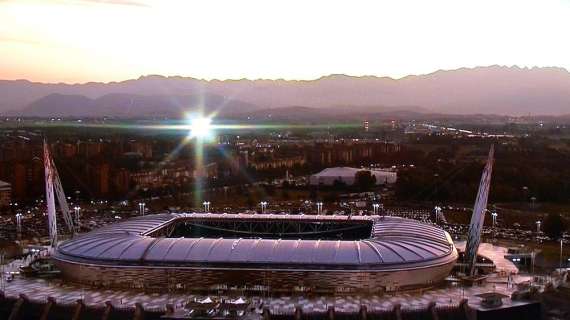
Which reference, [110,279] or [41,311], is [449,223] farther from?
[41,311]

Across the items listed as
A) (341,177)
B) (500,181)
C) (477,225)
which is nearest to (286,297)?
(477,225)

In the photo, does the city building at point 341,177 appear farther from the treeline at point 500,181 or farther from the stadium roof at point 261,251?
the stadium roof at point 261,251

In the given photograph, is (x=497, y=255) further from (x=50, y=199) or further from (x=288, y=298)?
(x=50, y=199)

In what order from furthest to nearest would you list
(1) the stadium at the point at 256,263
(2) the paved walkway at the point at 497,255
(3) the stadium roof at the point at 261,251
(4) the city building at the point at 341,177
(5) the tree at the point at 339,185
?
(4) the city building at the point at 341,177
(5) the tree at the point at 339,185
(2) the paved walkway at the point at 497,255
(3) the stadium roof at the point at 261,251
(1) the stadium at the point at 256,263

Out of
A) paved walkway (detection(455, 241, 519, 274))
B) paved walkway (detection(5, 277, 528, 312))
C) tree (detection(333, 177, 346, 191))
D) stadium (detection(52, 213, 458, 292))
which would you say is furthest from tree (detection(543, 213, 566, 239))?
tree (detection(333, 177, 346, 191))

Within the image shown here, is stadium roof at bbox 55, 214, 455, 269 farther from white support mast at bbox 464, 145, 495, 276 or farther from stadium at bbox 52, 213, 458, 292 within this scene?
white support mast at bbox 464, 145, 495, 276

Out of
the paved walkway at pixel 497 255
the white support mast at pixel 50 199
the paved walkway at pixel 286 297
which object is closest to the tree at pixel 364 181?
the paved walkway at pixel 497 255
